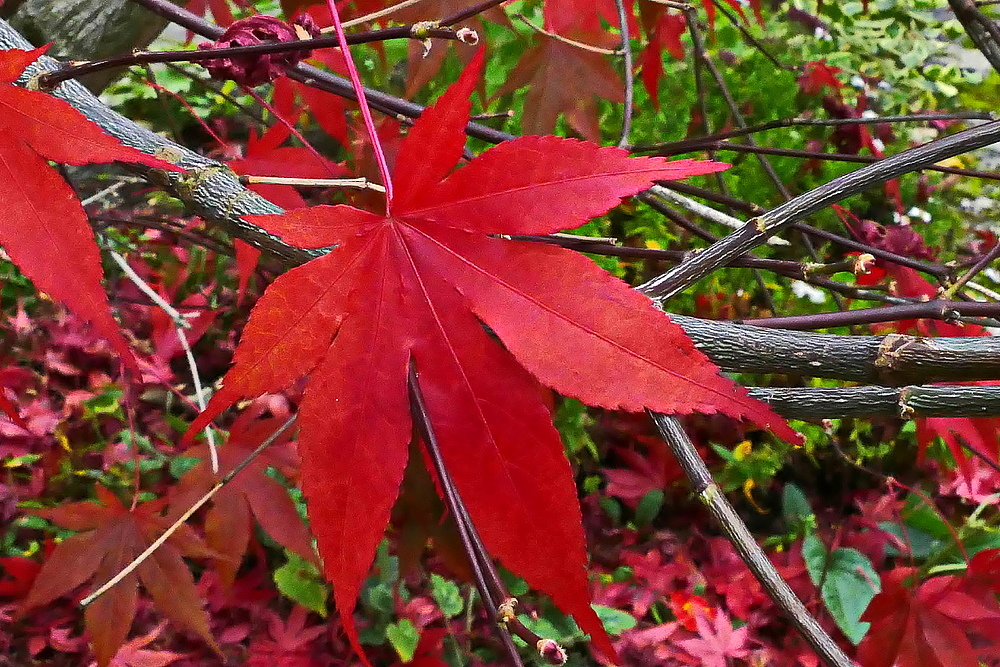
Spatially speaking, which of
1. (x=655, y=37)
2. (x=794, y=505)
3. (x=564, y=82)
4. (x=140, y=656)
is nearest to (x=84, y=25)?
(x=564, y=82)

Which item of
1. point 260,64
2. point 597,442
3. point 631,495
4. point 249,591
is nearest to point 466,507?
point 260,64

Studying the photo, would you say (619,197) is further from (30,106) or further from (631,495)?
(631,495)

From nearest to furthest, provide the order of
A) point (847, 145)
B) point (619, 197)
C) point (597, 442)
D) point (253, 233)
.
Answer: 1. point (619, 197)
2. point (253, 233)
3. point (597, 442)
4. point (847, 145)

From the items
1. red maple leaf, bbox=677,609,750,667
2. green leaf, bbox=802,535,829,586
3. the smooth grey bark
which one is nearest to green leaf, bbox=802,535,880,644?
green leaf, bbox=802,535,829,586

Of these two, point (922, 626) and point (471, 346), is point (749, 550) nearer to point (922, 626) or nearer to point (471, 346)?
point (471, 346)

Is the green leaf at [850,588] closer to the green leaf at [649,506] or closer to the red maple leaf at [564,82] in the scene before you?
the green leaf at [649,506]

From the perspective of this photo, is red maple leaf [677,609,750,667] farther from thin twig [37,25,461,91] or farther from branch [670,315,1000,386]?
thin twig [37,25,461,91]
